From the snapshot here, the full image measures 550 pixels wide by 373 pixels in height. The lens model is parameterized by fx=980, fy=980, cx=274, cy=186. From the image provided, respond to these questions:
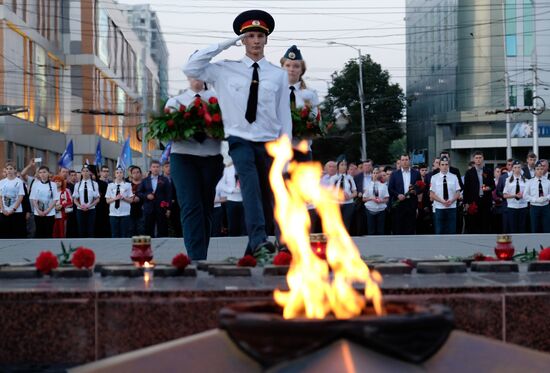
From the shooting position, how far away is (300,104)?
8.92 meters

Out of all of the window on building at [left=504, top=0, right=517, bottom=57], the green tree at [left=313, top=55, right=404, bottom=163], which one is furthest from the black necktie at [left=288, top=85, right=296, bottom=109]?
the green tree at [left=313, top=55, right=404, bottom=163]

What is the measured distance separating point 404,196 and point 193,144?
10678mm

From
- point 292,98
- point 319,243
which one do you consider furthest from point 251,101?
point 319,243

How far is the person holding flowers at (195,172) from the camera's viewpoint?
26.5 ft

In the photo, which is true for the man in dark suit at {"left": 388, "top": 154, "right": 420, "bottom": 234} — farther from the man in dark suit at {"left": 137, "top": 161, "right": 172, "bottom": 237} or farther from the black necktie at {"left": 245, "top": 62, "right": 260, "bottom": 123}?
the black necktie at {"left": 245, "top": 62, "right": 260, "bottom": 123}

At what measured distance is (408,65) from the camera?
268 feet

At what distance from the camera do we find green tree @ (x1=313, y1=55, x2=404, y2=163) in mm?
64188

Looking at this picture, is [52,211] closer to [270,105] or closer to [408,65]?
[270,105]

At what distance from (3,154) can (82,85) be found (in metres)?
20.4

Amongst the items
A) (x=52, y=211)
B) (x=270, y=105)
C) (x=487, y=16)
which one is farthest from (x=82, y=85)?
(x=270, y=105)

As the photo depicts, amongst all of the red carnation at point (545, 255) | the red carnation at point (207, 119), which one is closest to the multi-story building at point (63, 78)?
the red carnation at point (207, 119)

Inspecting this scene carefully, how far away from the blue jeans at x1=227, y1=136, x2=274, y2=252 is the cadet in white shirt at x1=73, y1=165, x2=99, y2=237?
1123 centimetres

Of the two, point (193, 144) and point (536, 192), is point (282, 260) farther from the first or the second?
point (536, 192)

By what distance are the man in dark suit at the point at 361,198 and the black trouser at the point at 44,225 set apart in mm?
5726
